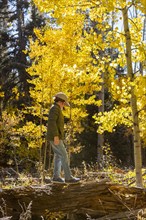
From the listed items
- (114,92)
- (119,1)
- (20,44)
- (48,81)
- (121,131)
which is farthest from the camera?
(121,131)

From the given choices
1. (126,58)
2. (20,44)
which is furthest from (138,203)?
(20,44)

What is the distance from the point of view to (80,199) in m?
6.66

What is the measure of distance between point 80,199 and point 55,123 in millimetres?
1442

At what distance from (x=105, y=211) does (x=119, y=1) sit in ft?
12.1

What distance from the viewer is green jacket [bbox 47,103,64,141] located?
275 inches

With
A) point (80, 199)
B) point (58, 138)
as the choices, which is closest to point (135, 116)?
point (58, 138)

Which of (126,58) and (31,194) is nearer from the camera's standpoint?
(31,194)

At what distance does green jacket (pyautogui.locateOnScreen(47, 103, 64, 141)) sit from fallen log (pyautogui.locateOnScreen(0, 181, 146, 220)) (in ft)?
3.05

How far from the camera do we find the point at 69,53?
38.1 ft

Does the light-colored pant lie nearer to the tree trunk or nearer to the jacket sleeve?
the jacket sleeve

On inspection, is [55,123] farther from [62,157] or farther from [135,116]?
[135,116]

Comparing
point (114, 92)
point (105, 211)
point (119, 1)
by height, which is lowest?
point (105, 211)

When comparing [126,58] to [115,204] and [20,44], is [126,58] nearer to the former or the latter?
[115,204]

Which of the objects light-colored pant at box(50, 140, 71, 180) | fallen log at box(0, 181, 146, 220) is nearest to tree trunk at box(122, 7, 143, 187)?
fallen log at box(0, 181, 146, 220)
